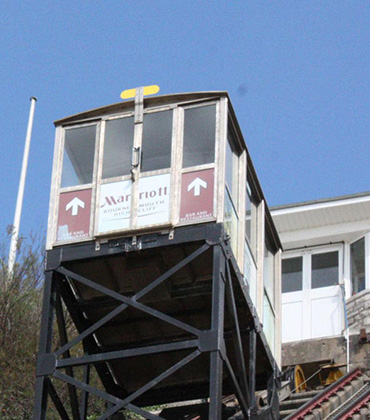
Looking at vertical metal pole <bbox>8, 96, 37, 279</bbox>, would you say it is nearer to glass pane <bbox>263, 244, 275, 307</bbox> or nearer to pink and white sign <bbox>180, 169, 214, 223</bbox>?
glass pane <bbox>263, 244, 275, 307</bbox>

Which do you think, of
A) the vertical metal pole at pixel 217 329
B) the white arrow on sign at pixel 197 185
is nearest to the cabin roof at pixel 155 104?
the white arrow on sign at pixel 197 185

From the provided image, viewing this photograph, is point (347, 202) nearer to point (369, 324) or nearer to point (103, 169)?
point (369, 324)

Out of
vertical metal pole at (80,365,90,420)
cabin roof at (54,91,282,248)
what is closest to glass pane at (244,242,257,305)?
cabin roof at (54,91,282,248)

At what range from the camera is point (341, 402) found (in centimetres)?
1995

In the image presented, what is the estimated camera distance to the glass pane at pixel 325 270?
26.4 metres

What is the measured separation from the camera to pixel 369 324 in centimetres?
2498

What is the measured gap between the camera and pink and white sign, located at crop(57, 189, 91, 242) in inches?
591

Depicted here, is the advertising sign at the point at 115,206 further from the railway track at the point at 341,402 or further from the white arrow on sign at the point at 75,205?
the railway track at the point at 341,402

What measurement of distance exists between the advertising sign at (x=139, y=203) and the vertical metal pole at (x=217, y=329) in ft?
2.97

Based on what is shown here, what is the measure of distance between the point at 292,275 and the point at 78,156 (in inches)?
476

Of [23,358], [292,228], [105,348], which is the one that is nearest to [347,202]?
[292,228]

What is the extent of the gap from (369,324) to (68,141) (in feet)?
37.1

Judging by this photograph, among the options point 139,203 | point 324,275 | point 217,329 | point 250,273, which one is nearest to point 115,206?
point 139,203

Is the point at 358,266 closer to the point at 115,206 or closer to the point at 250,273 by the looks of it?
the point at 250,273
